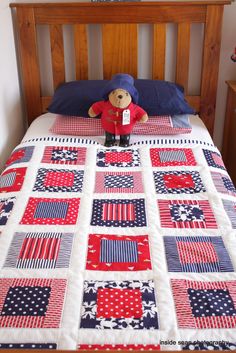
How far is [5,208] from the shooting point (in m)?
1.69

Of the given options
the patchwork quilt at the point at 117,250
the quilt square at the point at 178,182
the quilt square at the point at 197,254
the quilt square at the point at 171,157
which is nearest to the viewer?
the patchwork quilt at the point at 117,250

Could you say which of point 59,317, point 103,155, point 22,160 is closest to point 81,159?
point 103,155

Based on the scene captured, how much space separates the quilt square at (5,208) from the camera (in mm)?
1618

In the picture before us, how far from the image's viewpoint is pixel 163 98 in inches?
92.4

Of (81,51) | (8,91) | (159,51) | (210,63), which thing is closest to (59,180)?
(8,91)

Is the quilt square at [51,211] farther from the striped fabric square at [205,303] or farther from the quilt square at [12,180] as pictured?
the striped fabric square at [205,303]

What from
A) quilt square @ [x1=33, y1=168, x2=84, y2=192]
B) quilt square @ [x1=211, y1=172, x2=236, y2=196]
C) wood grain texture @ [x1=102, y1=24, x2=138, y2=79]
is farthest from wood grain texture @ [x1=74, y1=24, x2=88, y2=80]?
quilt square @ [x1=211, y1=172, x2=236, y2=196]

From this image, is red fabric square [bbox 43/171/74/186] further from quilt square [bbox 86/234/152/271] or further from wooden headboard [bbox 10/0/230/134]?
wooden headboard [bbox 10/0/230/134]

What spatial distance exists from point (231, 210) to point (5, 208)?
855 mm

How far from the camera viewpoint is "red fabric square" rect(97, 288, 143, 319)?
3.92 ft

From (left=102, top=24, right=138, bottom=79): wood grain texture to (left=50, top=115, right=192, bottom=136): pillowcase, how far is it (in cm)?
44

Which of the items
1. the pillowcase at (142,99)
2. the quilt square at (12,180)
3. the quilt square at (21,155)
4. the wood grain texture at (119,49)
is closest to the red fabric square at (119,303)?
the quilt square at (12,180)

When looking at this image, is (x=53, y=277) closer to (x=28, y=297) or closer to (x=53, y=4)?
(x=28, y=297)

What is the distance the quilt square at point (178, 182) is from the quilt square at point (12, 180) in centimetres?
57
